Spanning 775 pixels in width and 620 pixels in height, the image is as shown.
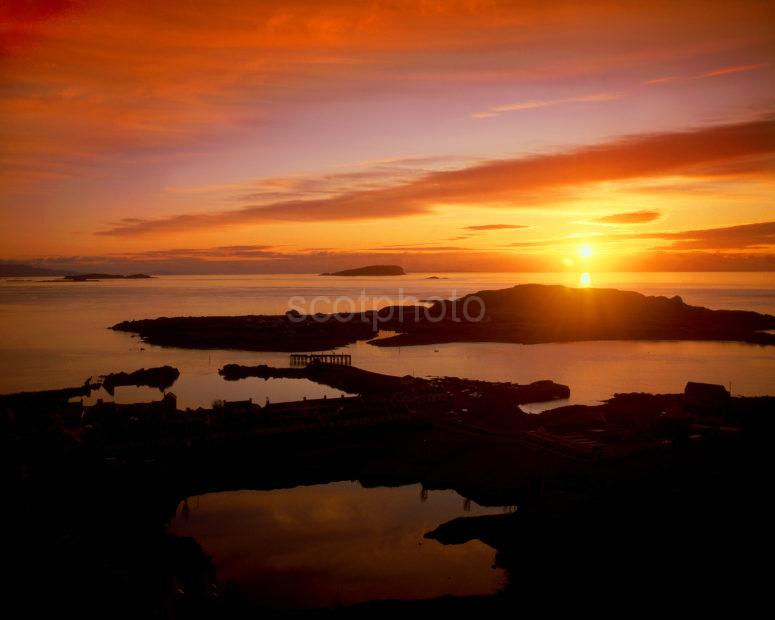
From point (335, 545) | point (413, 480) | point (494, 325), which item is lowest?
point (335, 545)

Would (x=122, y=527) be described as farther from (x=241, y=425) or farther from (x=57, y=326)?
(x=57, y=326)

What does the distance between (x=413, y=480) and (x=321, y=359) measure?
23.1 metres

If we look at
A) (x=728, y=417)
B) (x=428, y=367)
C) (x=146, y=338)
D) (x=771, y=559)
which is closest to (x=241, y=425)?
(x=771, y=559)

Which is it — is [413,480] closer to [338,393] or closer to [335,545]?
[335,545]

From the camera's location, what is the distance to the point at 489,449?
57.8 feet

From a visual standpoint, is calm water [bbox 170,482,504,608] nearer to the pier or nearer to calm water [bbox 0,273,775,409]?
calm water [bbox 0,273,775,409]

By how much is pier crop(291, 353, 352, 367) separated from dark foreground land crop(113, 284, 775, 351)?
4.98 meters

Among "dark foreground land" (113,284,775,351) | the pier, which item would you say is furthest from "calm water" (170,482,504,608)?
"dark foreground land" (113,284,775,351)

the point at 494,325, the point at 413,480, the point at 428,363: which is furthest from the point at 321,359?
the point at 494,325

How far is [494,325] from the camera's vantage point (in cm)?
5988

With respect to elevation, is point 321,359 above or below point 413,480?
above

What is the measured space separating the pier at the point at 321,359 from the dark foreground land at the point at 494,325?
4.98m

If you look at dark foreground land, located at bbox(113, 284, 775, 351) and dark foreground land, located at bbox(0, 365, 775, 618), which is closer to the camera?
dark foreground land, located at bbox(0, 365, 775, 618)

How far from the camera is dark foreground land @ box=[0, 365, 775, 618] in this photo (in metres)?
10.4
